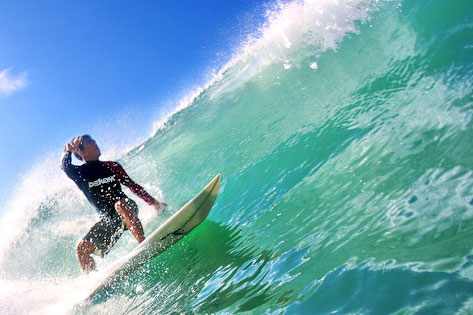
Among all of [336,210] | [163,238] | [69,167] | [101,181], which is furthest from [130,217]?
[336,210]

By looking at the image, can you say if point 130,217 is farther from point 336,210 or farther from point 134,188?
point 336,210

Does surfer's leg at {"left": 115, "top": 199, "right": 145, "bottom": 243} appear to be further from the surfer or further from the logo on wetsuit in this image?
the logo on wetsuit

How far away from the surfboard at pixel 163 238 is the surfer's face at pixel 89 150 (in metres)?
1.52

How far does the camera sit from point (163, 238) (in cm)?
416

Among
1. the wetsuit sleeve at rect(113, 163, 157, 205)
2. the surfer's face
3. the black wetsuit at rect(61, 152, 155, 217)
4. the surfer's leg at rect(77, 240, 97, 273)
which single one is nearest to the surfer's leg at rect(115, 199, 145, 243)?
the black wetsuit at rect(61, 152, 155, 217)

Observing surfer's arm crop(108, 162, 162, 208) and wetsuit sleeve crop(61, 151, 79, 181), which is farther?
surfer's arm crop(108, 162, 162, 208)

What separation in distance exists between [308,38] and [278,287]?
14383 mm

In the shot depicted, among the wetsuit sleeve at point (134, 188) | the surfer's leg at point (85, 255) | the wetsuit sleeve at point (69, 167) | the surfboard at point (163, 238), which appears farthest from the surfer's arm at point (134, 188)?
the surfer's leg at point (85, 255)

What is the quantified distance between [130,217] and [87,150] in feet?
3.86

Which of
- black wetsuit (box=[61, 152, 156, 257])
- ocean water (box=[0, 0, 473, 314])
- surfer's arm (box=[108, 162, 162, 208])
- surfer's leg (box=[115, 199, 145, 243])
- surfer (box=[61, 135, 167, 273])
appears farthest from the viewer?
surfer's arm (box=[108, 162, 162, 208])

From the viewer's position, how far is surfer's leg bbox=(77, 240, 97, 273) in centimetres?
437

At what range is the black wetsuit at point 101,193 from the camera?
4531mm

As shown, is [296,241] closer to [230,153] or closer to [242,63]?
[230,153]

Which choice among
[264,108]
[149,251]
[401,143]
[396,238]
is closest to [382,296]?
[396,238]
